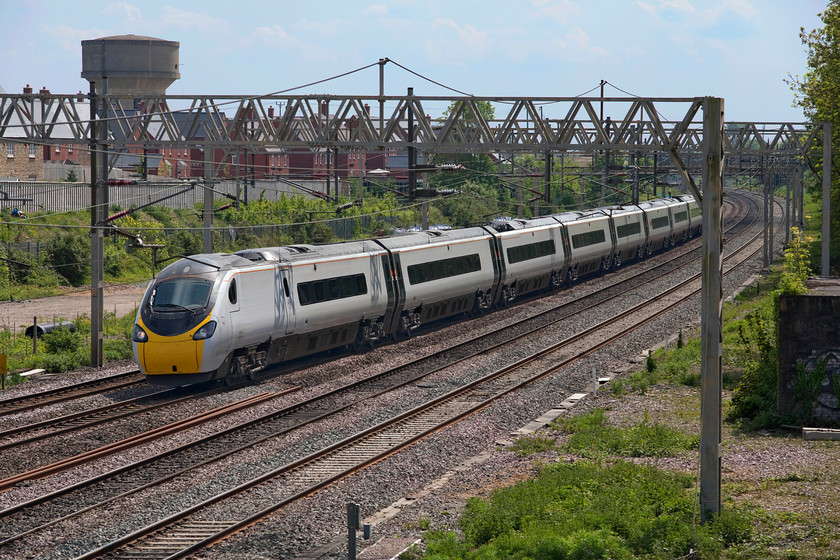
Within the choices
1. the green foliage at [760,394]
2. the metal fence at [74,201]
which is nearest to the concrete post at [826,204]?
the green foliage at [760,394]

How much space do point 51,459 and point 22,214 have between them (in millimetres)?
38652

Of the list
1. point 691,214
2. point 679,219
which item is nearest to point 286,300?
point 679,219

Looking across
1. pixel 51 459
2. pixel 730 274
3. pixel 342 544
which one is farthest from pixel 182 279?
pixel 730 274

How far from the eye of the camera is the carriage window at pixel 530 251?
120ft

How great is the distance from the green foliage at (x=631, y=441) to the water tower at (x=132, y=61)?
5993 cm

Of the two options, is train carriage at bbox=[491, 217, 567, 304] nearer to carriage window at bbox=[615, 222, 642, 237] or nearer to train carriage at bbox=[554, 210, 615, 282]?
train carriage at bbox=[554, 210, 615, 282]

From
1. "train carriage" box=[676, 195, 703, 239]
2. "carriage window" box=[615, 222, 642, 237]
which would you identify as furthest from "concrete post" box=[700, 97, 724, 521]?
"train carriage" box=[676, 195, 703, 239]

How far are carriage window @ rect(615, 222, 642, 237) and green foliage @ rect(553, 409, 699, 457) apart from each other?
108ft

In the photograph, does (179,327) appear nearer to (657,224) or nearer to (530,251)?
(530,251)

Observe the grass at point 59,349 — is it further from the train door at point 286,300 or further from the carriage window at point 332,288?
the carriage window at point 332,288

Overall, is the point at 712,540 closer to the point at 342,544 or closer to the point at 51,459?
the point at 342,544

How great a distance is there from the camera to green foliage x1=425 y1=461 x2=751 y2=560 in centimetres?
1077

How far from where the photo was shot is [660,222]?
5800cm

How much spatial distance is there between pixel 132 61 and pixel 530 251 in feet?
141
